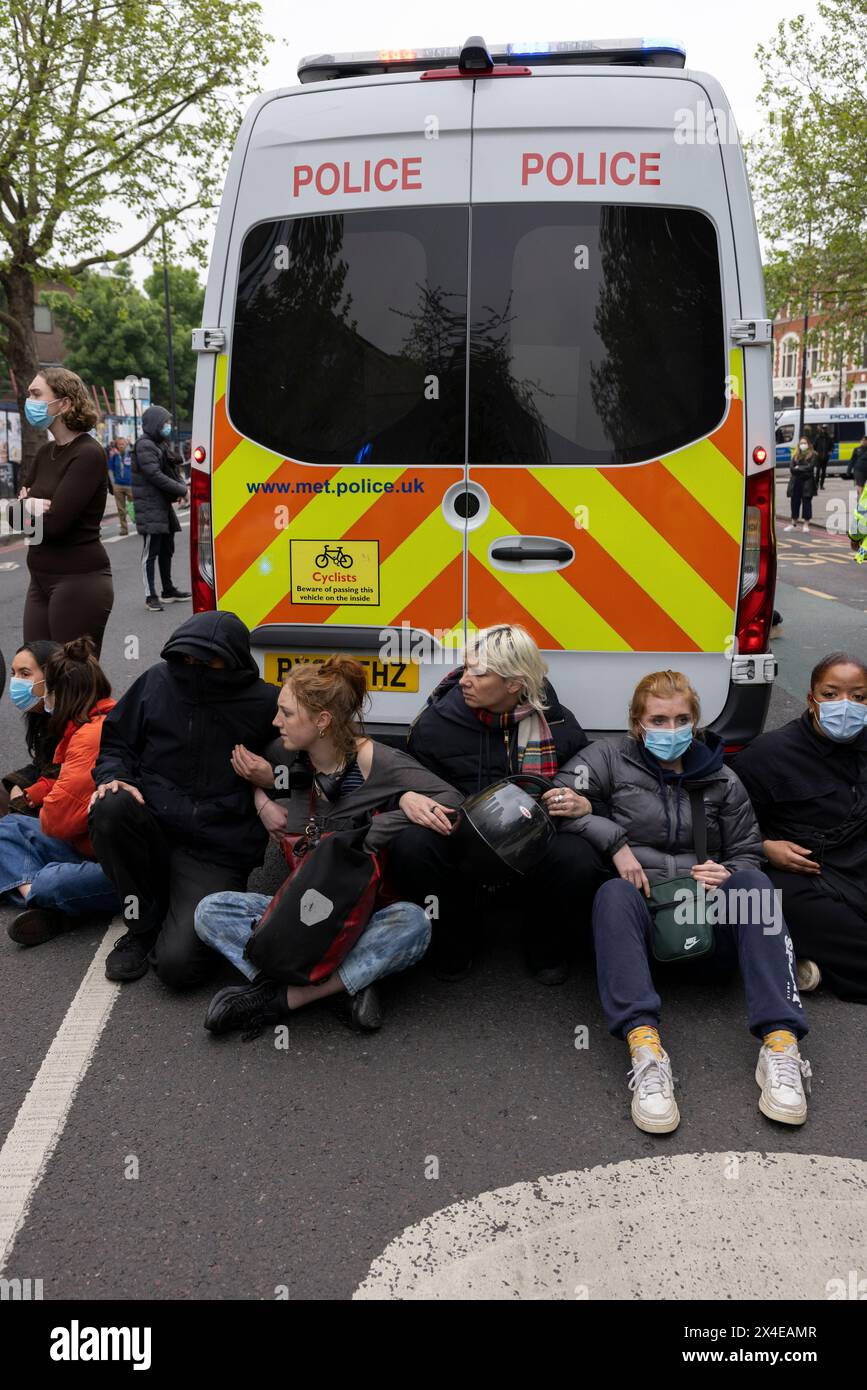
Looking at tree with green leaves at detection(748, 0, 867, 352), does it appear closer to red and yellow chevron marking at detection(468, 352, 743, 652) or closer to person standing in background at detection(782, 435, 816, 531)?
person standing in background at detection(782, 435, 816, 531)

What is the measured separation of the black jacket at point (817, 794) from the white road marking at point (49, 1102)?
2.20 m

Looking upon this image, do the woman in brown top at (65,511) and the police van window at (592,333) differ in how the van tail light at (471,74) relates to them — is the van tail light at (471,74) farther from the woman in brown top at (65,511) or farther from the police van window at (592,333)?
the woman in brown top at (65,511)

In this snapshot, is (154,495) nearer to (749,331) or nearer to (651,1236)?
(749,331)

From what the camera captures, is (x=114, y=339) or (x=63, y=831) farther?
(x=114, y=339)

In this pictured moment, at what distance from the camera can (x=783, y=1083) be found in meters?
2.96

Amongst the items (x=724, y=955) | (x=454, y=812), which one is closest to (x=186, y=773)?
(x=454, y=812)

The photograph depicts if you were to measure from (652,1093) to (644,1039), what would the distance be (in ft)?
0.53

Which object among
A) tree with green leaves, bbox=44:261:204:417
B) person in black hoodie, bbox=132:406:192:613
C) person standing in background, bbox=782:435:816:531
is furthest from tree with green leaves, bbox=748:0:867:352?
tree with green leaves, bbox=44:261:204:417

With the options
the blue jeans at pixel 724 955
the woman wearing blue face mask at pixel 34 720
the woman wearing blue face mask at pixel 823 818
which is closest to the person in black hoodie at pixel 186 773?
the woman wearing blue face mask at pixel 34 720

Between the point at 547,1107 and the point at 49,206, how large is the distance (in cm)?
2554

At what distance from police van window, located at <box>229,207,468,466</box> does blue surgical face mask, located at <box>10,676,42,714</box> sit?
127 cm

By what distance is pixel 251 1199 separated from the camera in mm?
2635

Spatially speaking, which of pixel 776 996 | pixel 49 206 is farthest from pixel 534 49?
pixel 49 206

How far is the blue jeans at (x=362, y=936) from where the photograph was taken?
3449 millimetres
